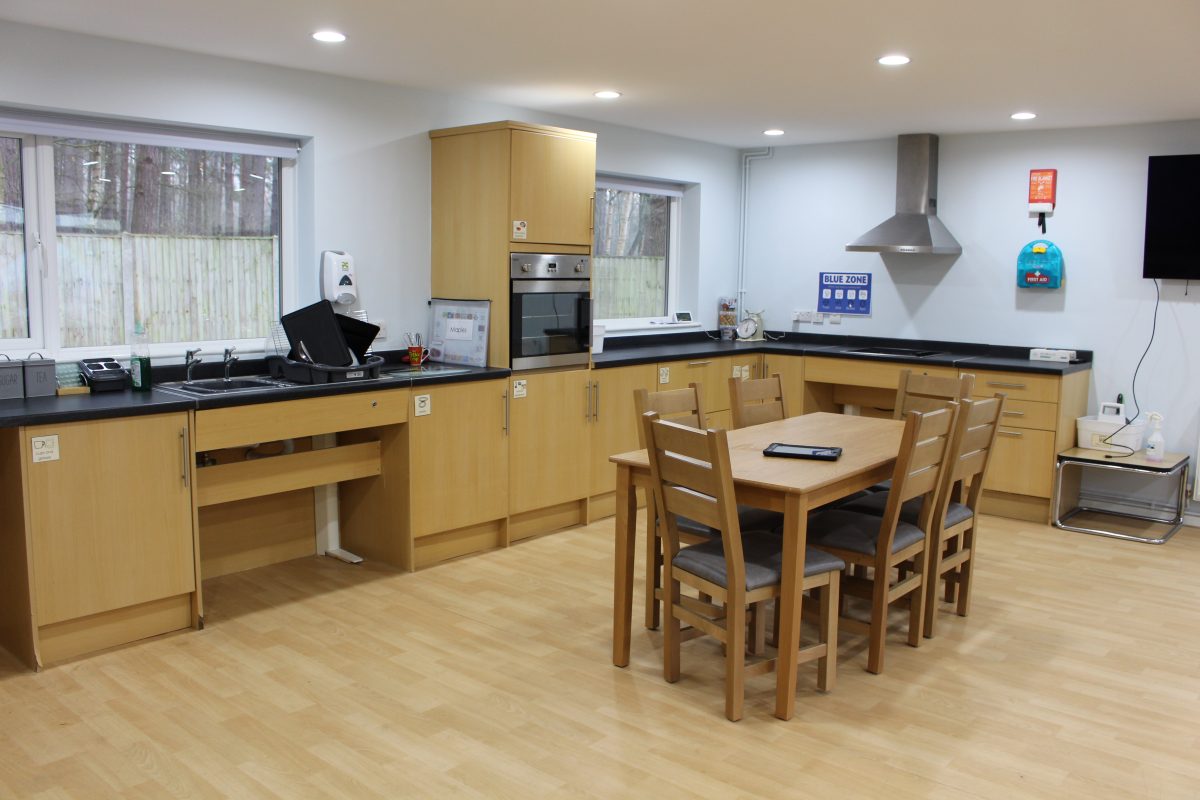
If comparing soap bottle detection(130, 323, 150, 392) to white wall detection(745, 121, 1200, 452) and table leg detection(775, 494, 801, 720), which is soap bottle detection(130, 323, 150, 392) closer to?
table leg detection(775, 494, 801, 720)

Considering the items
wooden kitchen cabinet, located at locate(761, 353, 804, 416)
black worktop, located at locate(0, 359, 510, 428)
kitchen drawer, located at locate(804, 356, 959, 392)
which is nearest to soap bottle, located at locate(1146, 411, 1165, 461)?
kitchen drawer, located at locate(804, 356, 959, 392)

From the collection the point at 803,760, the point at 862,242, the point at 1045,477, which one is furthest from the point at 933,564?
the point at 862,242

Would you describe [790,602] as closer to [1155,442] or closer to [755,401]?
[755,401]

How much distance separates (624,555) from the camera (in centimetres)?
338

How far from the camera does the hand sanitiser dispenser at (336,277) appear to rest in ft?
15.0

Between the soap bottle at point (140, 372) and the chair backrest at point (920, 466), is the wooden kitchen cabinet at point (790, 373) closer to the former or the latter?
the chair backrest at point (920, 466)

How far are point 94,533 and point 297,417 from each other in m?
0.86

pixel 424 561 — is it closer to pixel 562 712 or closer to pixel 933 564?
pixel 562 712

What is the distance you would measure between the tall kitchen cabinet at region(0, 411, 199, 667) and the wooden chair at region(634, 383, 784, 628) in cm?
174

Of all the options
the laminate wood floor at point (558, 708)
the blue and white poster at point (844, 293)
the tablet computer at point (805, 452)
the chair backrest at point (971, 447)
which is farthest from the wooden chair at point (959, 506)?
the blue and white poster at point (844, 293)

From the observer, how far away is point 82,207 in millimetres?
4043

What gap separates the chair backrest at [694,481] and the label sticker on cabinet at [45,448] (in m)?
1.99

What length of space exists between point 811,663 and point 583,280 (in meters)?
2.44

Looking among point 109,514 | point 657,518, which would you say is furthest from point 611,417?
point 109,514
